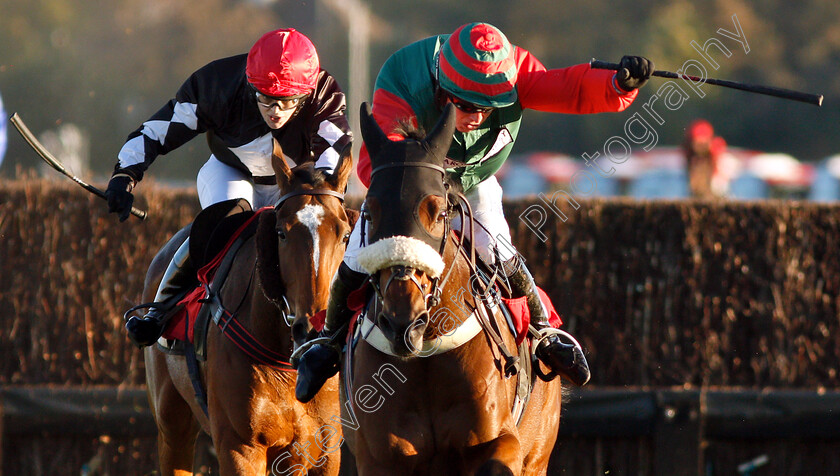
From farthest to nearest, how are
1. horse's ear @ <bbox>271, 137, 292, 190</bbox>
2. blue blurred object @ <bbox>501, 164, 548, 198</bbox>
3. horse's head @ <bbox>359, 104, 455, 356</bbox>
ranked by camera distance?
blue blurred object @ <bbox>501, 164, 548, 198</bbox> < horse's ear @ <bbox>271, 137, 292, 190</bbox> < horse's head @ <bbox>359, 104, 455, 356</bbox>

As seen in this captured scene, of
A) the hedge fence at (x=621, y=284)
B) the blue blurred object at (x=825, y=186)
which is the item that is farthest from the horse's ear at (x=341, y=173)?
the blue blurred object at (x=825, y=186)

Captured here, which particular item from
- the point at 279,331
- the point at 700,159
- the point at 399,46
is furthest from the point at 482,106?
the point at 399,46

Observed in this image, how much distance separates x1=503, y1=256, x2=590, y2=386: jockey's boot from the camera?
14.4 ft

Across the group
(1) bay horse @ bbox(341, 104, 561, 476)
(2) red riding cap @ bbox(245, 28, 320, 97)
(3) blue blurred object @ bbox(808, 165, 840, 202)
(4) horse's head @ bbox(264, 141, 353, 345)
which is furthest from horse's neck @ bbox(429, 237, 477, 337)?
(3) blue blurred object @ bbox(808, 165, 840, 202)

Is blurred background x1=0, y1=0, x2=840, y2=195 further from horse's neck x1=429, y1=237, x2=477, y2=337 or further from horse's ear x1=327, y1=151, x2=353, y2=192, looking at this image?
horse's neck x1=429, y1=237, x2=477, y2=337

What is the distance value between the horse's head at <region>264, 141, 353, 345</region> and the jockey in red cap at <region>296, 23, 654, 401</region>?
208 mm

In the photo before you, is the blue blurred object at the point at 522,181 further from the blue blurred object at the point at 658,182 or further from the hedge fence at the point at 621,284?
the hedge fence at the point at 621,284

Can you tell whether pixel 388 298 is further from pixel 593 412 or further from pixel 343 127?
pixel 593 412

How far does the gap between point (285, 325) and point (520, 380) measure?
3.98 ft

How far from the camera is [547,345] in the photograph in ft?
14.7

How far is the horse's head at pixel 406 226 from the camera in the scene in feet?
11.1

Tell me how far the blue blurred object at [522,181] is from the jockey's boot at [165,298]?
687 inches

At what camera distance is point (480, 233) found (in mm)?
4379

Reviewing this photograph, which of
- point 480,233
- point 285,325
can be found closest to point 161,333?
point 285,325
